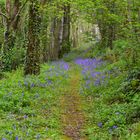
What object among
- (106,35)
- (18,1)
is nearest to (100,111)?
(18,1)

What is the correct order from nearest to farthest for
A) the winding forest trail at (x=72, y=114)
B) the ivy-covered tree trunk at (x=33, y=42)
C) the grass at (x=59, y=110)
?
the grass at (x=59, y=110) → the winding forest trail at (x=72, y=114) → the ivy-covered tree trunk at (x=33, y=42)

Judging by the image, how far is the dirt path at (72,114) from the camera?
8.12m

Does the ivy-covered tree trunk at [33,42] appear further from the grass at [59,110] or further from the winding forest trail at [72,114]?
the winding forest trail at [72,114]

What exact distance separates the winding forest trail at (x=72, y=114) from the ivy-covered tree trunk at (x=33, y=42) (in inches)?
103

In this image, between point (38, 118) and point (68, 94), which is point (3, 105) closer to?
point (38, 118)

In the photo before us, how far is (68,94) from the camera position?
1300 cm

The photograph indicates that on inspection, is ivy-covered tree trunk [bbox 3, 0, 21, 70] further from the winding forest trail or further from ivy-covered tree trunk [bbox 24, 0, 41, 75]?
the winding forest trail

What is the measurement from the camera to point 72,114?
9.95m

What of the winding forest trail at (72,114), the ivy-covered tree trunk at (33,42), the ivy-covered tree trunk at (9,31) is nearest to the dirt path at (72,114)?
the winding forest trail at (72,114)

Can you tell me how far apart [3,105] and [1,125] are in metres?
1.97

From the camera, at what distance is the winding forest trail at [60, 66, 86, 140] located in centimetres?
812

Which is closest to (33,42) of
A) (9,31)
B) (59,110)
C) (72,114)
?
(9,31)

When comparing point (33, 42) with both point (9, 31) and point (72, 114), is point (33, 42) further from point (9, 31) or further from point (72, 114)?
point (72, 114)

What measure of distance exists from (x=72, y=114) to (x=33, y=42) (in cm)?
691
